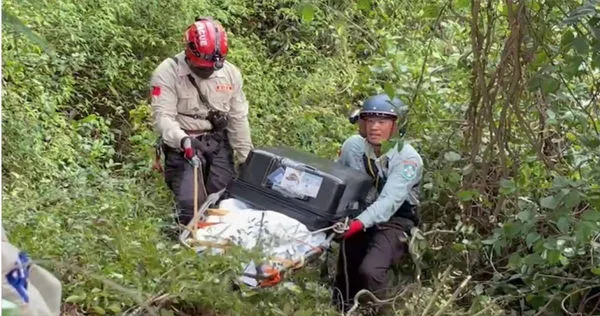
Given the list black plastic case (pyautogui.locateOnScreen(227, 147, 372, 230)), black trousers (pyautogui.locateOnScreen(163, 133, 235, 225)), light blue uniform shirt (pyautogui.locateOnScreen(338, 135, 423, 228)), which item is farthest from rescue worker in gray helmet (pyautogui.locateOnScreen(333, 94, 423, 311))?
black trousers (pyautogui.locateOnScreen(163, 133, 235, 225))

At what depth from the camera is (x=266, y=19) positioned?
440 inches

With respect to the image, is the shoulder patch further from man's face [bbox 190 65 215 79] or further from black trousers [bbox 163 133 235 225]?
man's face [bbox 190 65 215 79]

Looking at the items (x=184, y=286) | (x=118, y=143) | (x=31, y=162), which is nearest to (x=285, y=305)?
(x=184, y=286)

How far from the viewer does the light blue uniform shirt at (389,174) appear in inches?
203

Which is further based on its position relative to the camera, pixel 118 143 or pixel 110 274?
pixel 118 143

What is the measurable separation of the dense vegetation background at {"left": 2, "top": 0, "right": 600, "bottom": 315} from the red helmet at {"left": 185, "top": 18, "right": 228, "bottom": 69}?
687mm

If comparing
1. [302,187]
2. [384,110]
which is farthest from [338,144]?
[302,187]

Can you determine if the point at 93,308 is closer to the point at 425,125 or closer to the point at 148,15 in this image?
the point at 425,125

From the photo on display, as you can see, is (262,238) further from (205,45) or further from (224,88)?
(224,88)

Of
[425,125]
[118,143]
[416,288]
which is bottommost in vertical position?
[118,143]

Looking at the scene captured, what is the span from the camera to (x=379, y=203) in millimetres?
5160

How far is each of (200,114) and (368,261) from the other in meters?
1.63

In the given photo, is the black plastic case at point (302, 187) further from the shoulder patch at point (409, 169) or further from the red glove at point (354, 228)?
the shoulder patch at point (409, 169)

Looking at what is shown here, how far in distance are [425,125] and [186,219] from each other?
6.23ft
